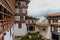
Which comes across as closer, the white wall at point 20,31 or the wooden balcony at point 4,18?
the wooden balcony at point 4,18

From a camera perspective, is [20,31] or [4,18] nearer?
[4,18]

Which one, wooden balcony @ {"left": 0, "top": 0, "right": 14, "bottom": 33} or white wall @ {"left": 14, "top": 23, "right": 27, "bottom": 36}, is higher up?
wooden balcony @ {"left": 0, "top": 0, "right": 14, "bottom": 33}

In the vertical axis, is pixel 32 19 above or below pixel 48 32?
above

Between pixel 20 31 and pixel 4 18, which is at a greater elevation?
pixel 4 18

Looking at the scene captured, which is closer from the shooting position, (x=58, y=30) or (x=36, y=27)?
(x=58, y=30)

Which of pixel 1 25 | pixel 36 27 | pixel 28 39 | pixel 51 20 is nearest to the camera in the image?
pixel 1 25

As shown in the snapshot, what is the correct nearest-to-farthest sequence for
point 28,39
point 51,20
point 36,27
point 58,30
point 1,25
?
point 1,25
point 28,39
point 58,30
point 51,20
point 36,27

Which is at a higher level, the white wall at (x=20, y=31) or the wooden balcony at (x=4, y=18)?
the wooden balcony at (x=4, y=18)

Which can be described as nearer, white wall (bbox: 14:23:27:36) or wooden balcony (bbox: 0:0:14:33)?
wooden balcony (bbox: 0:0:14:33)

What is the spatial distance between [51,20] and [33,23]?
13.3ft

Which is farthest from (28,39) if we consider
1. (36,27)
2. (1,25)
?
(1,25)

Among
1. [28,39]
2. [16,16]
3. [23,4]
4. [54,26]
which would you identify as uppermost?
[23,4]

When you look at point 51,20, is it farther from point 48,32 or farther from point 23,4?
point 23,4

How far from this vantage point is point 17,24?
87.0 feet
